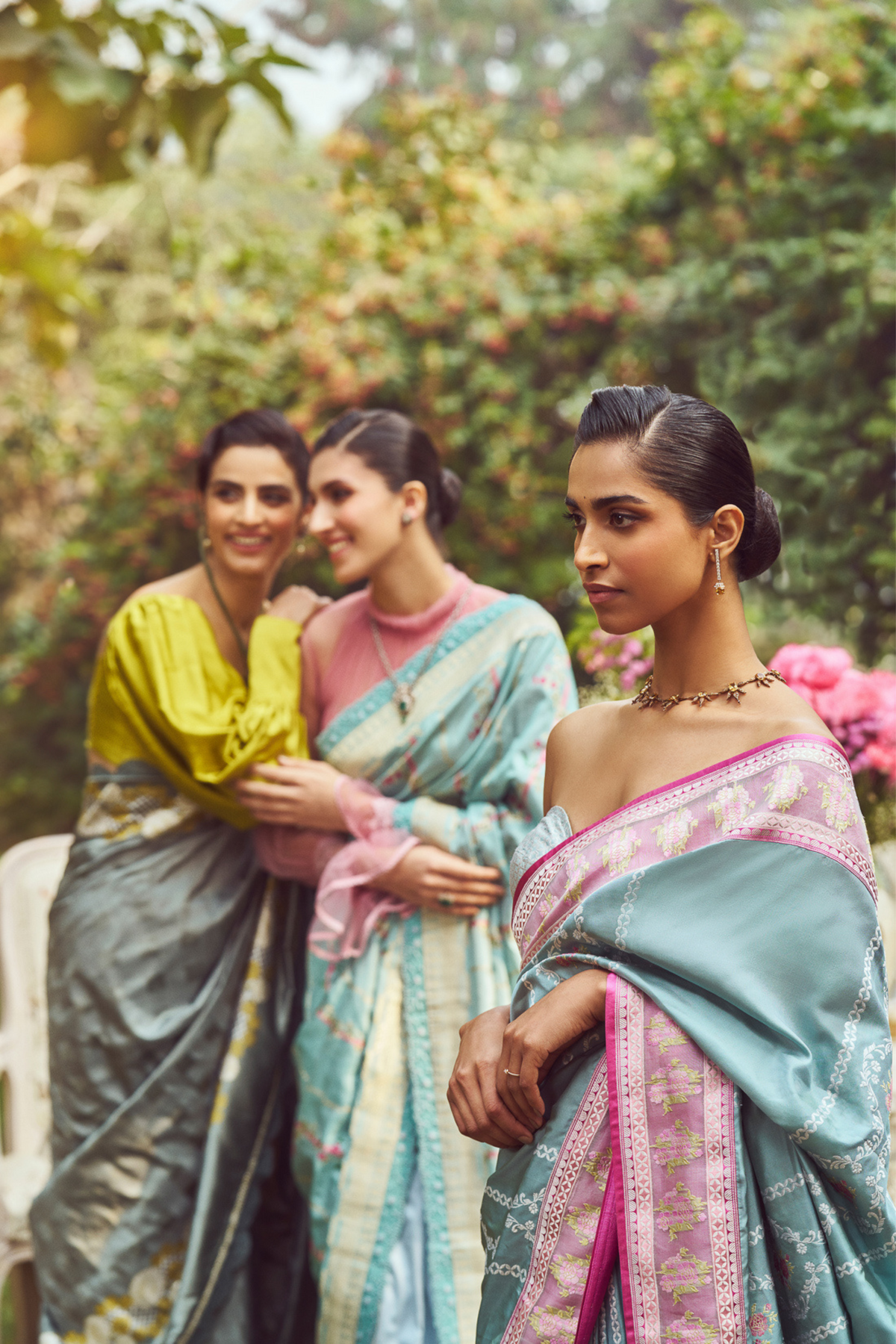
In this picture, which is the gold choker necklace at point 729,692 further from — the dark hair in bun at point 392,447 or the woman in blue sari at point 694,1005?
the dark hair in bun at point 392,447

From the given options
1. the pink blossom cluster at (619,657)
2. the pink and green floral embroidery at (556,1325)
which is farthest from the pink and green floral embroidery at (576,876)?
the pink blossom cluster at (619,657)

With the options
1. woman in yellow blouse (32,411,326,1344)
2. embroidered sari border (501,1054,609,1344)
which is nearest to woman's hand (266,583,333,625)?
woman in yellow blouse (32,411,326,1344)

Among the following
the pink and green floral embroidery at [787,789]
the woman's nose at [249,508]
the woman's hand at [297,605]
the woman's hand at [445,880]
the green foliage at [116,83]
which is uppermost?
the green foliage at [116,83]

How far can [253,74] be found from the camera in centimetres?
269

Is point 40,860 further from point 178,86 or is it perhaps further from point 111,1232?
point 178,86

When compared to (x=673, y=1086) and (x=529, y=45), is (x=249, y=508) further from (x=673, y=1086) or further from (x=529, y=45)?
(x=529, y=45)

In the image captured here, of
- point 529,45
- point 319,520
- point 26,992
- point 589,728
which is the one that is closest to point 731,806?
point 589,728

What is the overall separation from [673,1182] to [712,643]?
624 millimetres

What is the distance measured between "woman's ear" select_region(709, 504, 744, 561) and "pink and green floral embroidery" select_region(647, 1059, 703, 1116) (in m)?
0.60

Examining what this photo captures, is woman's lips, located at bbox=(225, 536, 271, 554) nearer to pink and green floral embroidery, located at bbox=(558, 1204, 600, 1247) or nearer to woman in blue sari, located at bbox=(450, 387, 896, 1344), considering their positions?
woman in blue sari, located at bbox=(450, 387, 896, 1344)

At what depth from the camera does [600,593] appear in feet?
4.75

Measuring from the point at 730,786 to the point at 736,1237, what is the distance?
49 centimetres

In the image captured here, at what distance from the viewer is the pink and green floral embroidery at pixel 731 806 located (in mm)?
1379

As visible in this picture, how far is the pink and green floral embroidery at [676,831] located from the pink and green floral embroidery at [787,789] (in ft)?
0.32
